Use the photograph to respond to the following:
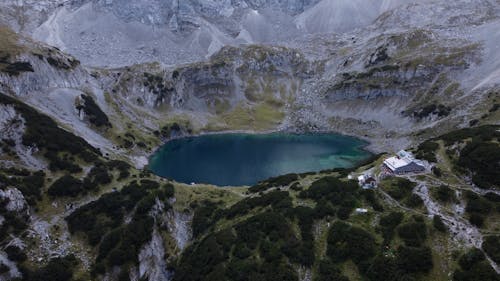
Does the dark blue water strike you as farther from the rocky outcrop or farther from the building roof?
the building roof

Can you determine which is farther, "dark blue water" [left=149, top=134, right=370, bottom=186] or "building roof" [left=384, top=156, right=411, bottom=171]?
"dark blue water" [left=149, top=134, right=370, bottom=186]

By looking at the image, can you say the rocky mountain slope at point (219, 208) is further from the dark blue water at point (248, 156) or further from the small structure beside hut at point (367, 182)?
the dark blue water at point (248, 156)

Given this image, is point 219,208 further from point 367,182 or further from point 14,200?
point 14,200

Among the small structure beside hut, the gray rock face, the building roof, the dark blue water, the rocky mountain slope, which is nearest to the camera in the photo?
the rocky mountain slope

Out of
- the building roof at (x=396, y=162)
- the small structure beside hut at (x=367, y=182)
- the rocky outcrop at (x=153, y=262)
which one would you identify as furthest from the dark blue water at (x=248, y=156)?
the building roof at (x=396, y=162)

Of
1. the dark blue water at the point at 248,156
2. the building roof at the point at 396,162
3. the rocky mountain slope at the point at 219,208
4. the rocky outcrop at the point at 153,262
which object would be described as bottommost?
the dark blue water at the point at 248,156

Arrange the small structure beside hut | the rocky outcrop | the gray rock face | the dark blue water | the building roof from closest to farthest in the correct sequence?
1. the small structure beside hut
2. the building roof
3. the rocky outcrop
4. the gray rock face
5. the dark blue water

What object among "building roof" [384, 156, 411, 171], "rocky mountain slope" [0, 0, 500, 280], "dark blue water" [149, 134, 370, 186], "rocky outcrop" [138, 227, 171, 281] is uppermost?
"building roof" [384, 156, 411, 171]

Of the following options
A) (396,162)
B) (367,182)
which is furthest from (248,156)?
(396,162)

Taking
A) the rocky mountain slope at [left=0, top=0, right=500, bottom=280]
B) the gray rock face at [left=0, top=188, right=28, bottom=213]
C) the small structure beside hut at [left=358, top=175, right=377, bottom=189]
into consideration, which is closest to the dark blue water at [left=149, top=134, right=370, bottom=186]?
the rocky mountain slope at [left=0, top=0, right=500, bottom=280]

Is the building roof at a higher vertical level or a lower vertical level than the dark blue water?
higher
